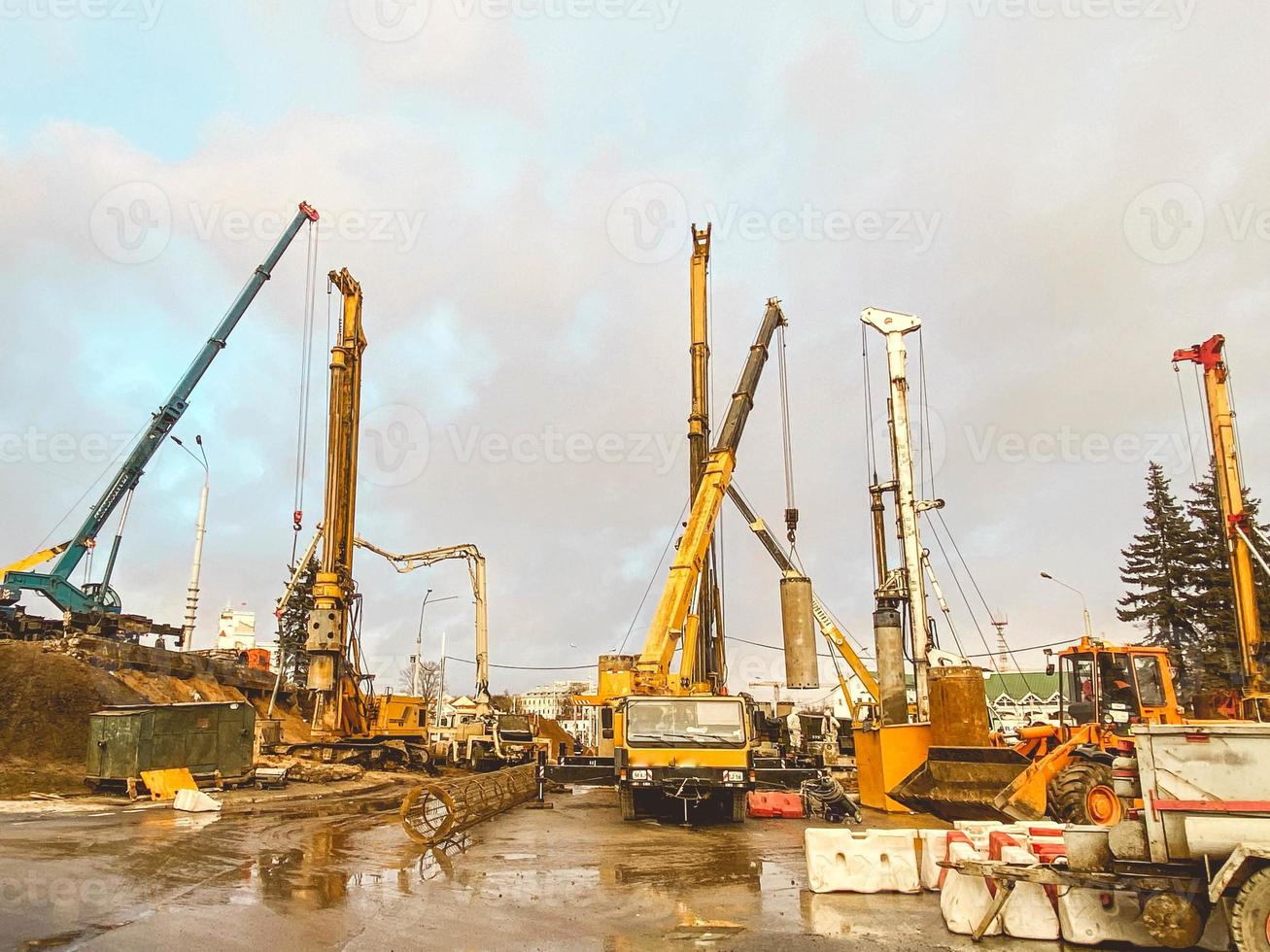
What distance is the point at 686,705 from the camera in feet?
53.0

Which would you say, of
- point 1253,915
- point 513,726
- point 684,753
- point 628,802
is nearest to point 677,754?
point 684,753

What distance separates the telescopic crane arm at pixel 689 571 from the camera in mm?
20672

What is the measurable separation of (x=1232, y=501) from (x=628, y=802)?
18.7 m

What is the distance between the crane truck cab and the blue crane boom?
1318 inches

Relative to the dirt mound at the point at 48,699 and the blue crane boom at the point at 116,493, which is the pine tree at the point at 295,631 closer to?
the blue crane boom at the point at 116,493

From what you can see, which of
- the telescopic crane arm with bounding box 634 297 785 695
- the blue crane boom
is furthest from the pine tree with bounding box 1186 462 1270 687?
the blue crane boom

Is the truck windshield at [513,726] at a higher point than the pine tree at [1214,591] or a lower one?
lower

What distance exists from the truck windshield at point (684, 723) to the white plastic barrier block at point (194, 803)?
8.49 m

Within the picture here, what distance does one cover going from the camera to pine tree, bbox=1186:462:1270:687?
39281 mm

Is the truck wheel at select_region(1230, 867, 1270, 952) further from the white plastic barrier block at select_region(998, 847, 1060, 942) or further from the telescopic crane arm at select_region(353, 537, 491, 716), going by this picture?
the telescopic crane arm at select_region(353, 537, 491, 716)

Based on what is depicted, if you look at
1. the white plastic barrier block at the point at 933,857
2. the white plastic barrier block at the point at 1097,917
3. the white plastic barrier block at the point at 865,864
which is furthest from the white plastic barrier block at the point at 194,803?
the white plastic barrier block at the point at 1097,917

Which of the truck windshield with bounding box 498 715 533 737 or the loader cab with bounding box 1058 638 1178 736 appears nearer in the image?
the loader cab with bounding box 1058 638 1178 736

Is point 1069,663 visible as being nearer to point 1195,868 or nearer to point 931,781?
point 931,781

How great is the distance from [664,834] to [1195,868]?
9.09 m
